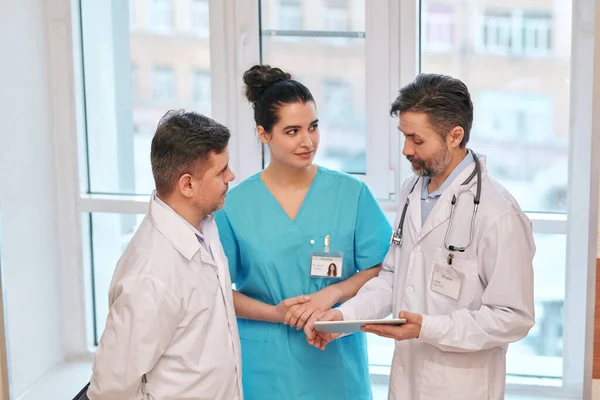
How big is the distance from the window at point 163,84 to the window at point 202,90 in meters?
0.10

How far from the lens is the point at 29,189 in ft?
11.4

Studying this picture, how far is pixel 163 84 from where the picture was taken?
12.0 feet

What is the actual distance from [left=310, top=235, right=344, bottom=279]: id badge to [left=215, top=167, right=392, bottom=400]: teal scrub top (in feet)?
0.11

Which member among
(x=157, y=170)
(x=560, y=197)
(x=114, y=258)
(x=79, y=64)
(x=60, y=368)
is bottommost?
(x=60, y=368)

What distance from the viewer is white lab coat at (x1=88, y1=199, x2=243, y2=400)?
2018mm

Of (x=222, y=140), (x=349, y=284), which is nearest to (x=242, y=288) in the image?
(x=349, y=284)

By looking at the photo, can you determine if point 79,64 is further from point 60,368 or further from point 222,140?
point 222,140

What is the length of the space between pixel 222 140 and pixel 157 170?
0.18 metres

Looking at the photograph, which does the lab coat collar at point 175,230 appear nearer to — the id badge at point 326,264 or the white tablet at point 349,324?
the white tablet at point 349,324

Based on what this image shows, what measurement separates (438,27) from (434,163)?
119cm

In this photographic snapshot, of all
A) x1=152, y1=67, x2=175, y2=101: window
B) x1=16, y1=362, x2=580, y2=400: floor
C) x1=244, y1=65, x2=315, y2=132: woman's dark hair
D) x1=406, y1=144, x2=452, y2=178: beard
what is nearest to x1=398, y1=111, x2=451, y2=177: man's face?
x1=406, y1=144, x2=452, y2=178: beard

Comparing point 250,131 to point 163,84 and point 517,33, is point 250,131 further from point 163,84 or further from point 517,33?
point 517,33

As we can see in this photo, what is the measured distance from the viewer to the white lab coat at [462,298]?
2.21 metres

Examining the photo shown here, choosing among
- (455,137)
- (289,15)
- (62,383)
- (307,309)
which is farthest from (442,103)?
(62,383)
